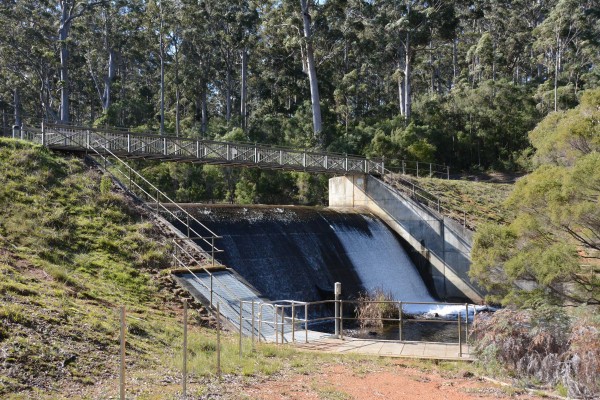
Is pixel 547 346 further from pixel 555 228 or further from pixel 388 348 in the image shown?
pixel 388 348

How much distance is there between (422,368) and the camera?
34.1 ft

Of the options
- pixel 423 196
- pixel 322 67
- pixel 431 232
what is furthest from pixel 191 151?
pixel 322 67

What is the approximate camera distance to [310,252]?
20969mm

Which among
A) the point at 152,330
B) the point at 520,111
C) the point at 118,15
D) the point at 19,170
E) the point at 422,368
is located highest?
the point at 118,15

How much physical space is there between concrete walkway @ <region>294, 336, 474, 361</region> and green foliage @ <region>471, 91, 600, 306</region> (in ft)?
6.49

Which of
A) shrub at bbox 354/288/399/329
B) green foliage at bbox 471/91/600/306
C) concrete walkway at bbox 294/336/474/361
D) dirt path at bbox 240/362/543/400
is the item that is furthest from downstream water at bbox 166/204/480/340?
dirt path at bbox 240/362/543/400

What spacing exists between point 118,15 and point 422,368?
44453 millimetres

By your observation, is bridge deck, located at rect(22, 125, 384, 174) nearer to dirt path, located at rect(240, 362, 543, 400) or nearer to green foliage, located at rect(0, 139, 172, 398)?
green foliage, located at rect(0, 139, 172, 398)

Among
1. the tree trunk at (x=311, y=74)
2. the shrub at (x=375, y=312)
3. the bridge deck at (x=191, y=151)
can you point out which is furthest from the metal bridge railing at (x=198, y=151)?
the tree trunk at (x=311, y=74)

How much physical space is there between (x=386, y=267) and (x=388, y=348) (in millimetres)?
12211

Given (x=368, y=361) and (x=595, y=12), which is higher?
(x=595, y=12)

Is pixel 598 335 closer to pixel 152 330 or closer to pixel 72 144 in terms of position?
pixel 152 330

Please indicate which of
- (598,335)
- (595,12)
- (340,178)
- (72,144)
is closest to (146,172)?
(340,178)

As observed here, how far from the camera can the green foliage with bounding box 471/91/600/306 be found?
35.5 ft
